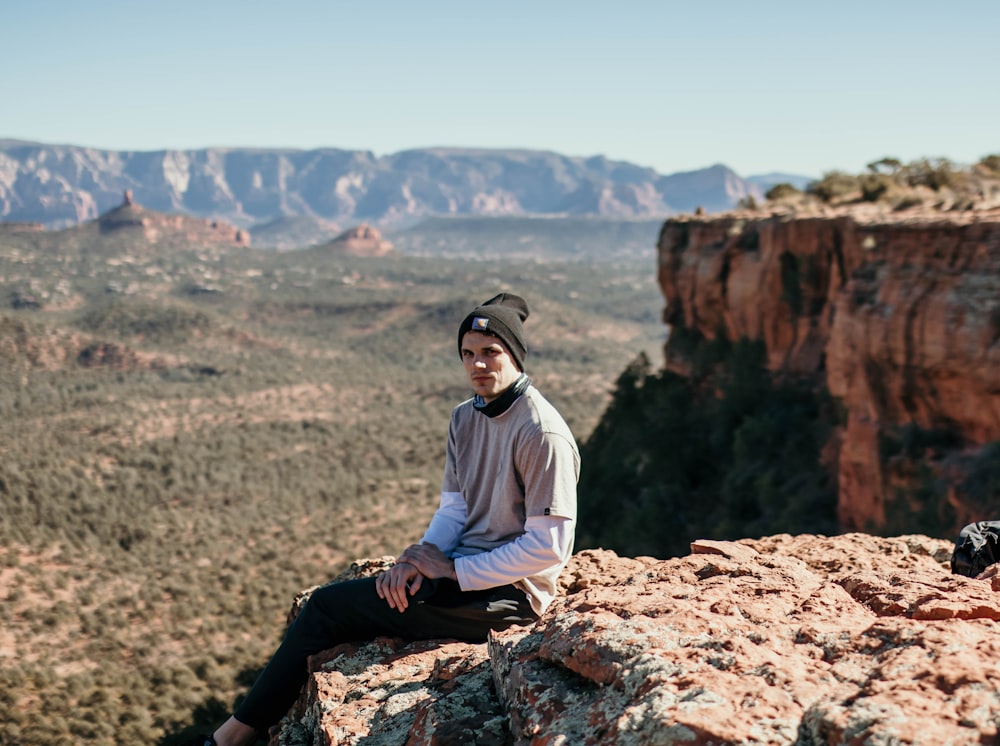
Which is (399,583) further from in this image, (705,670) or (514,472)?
(705,670)

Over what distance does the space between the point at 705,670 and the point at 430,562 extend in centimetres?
150

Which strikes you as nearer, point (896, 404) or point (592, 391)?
point (896, 404)

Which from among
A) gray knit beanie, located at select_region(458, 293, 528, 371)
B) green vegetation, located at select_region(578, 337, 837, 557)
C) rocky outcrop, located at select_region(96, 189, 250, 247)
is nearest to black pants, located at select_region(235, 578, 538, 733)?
gray knit beanie, located at select_region(458, 293, 528, 371)

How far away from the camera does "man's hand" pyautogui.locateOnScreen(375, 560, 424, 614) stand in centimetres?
366

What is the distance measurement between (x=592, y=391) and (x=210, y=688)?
42.3 metres

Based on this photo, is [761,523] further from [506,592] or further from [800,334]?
[506,592]

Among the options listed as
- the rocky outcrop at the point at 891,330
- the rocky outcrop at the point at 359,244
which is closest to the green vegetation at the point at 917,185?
the rocky outcrop at the point at 891,330

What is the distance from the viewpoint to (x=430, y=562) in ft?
12.0

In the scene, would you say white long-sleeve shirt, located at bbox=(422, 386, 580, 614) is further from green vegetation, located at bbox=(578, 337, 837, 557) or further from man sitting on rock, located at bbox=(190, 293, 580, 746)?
green vegetation, located at bbox=(578, 337, 837, 557)

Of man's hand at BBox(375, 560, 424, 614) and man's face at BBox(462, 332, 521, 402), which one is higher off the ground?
man's face at BBox(462, 332, 521, 402)

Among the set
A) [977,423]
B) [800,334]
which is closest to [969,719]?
[977,423]

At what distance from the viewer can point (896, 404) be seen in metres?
13.4

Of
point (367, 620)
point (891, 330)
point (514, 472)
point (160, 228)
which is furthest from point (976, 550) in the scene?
point (160, 228)

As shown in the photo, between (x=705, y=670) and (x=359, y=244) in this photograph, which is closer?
(x=705, y=670)
